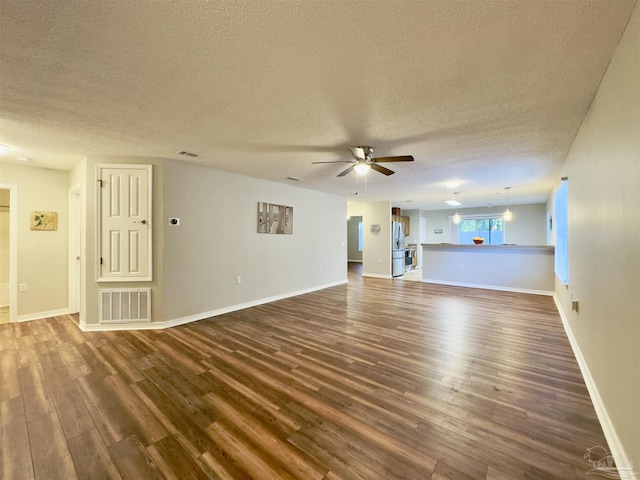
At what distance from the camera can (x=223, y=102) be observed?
2275 millimetres

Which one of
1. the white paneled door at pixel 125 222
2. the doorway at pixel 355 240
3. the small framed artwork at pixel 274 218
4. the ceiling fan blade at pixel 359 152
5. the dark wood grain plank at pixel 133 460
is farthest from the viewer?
the doorway at pixel 355 240

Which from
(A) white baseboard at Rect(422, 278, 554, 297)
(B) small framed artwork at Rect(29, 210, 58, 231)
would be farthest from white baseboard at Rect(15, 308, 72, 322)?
(A) white baseboard at Rect(422, 278, 554, 297)

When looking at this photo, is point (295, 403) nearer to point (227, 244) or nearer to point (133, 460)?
point (133, 460)

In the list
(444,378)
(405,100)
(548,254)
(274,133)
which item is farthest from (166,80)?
(548,254)

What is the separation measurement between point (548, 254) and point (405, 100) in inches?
236

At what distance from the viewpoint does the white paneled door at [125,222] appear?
3824 millimetres

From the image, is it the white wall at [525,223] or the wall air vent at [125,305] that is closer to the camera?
the wall air vent at [125,305]

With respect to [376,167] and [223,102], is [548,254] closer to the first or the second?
[376,167]

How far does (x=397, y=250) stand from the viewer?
903 centimetres

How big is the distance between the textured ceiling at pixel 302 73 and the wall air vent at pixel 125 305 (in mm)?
2012

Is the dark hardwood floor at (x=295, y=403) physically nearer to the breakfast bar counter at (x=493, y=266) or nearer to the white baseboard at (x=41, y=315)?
the white baseboard at (x=41, y=315)

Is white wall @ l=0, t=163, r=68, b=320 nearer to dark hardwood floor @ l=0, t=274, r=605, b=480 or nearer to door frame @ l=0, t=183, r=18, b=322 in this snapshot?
door frame @ l=0, t=183, r=18, b=322

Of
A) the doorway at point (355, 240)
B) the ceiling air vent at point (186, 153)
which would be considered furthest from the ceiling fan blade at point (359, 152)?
the doorway at point (355, 240)

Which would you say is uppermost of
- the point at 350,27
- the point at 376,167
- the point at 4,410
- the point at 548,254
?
the point at 350,27
